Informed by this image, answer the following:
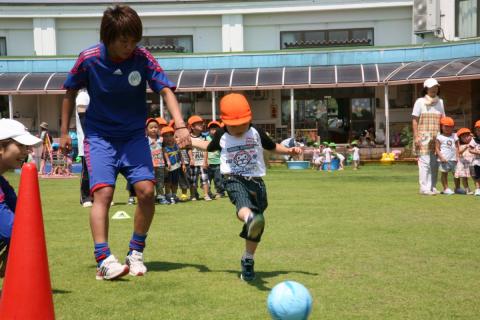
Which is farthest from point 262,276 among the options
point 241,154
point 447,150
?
point 447,150

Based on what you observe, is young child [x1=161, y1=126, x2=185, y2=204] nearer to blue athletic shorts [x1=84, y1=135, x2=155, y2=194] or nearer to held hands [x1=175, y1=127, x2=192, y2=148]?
blue athletic shorts [x1=84, y1=135, x2=155, y2=194]

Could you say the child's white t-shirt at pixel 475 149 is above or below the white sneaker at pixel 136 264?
above

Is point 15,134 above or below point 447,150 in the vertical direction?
above

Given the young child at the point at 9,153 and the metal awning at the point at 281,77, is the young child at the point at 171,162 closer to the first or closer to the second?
the young child at the point at 9,153

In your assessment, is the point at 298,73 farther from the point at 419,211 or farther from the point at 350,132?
the point at 419,211

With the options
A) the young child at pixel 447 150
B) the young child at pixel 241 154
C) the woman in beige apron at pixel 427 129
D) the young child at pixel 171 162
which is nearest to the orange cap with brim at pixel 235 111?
the young child at pixel 241 154

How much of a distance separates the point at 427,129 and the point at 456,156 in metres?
1.14

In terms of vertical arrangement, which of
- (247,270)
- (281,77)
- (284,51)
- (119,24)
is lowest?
(247,270)

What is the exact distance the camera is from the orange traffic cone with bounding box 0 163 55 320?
382cm

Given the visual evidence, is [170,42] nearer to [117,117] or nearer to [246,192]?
[117,117]

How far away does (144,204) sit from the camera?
18.8 feet

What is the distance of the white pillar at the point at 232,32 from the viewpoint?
3472 centimetres

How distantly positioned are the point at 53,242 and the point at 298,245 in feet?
8.88

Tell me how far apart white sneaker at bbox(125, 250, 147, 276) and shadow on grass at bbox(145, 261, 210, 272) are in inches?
7.1
